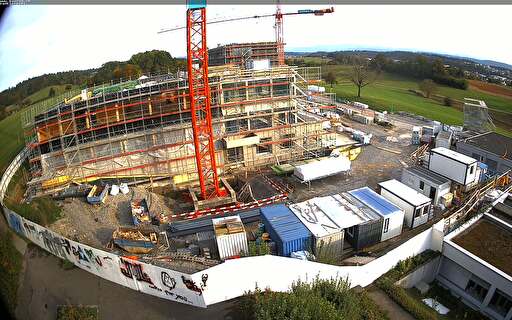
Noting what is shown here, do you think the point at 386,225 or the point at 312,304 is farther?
the point at 386,225

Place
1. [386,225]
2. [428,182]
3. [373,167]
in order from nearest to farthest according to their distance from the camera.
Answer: [386,225] → [428,182] → [373,167]

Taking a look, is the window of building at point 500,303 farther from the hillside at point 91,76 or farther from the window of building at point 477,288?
the hillside at point 91,76

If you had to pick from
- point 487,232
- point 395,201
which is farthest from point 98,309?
point 487,232

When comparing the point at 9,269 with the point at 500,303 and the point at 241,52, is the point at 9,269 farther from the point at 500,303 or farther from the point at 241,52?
the point at 241,52

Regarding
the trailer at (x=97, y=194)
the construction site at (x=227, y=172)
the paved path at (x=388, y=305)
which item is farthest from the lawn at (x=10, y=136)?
the paved path at (x=388, y=305)

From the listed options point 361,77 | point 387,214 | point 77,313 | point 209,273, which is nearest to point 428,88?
point 361,77

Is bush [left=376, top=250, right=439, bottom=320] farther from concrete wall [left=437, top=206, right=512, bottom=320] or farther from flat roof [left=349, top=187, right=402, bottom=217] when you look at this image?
flat roof [left=349, top=187, right=402, bottom=217]

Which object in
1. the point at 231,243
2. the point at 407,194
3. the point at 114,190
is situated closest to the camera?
the point at 231,243

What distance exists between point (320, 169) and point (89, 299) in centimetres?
1687

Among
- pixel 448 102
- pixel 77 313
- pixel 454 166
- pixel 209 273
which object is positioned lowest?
pixel 448 102

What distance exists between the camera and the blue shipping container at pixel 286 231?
1566 centimetres

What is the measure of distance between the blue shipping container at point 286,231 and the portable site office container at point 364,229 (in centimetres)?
278

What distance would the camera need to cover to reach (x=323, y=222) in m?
17.1

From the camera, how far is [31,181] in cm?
2098
